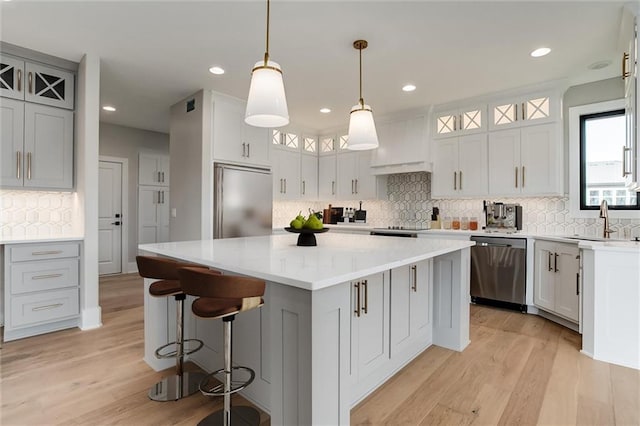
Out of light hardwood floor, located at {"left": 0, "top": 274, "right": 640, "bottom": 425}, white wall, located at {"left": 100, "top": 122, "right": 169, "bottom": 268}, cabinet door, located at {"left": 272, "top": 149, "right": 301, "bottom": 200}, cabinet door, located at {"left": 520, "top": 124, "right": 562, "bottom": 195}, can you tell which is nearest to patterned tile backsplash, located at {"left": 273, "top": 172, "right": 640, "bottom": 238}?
cabinet door, located at {"left": 520, "top": 124, "right": 562, "bottom": 195}

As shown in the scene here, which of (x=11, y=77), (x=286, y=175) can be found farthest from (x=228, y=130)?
(x=11, y=77)

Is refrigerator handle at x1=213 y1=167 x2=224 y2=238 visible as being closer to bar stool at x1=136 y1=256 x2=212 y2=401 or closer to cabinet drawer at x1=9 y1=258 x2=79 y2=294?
cabinet drawer at x1=9 y1=258 x2=79 y2=294

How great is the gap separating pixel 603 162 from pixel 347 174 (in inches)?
129

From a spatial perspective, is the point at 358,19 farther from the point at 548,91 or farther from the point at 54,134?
the point at 54,134

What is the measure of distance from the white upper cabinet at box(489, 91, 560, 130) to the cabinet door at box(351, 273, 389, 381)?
9.86 ft

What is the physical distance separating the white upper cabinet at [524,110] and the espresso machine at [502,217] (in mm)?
962

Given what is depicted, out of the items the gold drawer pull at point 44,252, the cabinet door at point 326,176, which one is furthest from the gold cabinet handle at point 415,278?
the cabinet door at point 326,176

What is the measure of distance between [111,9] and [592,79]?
4.63 metres

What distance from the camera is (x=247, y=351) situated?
77.2 inches

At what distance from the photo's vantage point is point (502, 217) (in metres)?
4.02

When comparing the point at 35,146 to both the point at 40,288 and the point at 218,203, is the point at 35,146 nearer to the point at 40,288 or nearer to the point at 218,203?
the point at 40,288

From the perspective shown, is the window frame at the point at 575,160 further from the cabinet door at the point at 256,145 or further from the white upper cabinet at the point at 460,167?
the cabinet door at the point at 256,145

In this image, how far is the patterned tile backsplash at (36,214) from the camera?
336 centimetres

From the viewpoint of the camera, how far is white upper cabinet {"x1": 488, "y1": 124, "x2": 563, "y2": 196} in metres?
3.71
